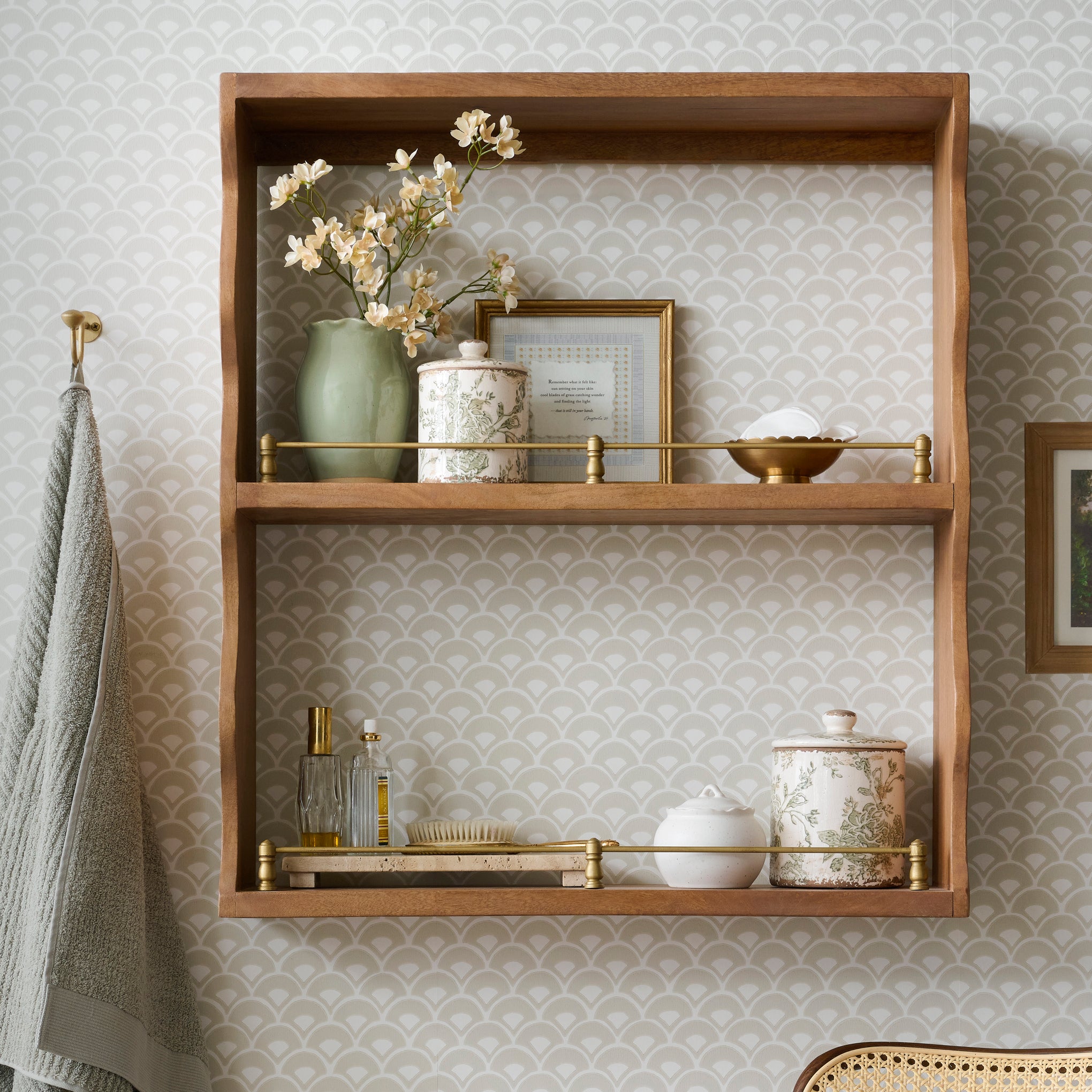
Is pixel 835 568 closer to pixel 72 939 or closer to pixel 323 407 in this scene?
pixel 323 407

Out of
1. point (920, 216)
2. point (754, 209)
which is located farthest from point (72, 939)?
point (920, 216)

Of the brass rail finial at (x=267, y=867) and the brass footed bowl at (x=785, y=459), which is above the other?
the brass footed bowl at (x=785, y=459)

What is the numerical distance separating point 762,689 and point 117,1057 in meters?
0.90

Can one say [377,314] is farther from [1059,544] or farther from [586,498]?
[1059,544]

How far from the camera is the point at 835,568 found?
156 cm

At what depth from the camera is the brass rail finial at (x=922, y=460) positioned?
4.61ft

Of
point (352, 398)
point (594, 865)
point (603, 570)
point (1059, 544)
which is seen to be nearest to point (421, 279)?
point (352, 398)

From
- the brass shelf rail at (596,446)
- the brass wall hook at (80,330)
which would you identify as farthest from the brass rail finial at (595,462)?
the brass wall hook at (80,330)

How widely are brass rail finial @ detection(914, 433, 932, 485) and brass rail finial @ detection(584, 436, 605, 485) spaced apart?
1.24 ft

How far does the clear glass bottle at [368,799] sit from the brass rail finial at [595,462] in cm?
41

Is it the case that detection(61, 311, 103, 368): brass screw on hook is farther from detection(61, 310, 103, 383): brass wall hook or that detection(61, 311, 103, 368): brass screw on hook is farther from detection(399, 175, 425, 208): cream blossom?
detection(399, 175, 425, 208): cream blossom

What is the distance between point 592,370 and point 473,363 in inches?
8.0

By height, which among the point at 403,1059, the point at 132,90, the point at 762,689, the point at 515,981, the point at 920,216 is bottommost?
the point at 403,1059

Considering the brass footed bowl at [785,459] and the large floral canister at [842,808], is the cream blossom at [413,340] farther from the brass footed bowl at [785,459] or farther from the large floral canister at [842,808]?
the large floral canister at [842,808]
